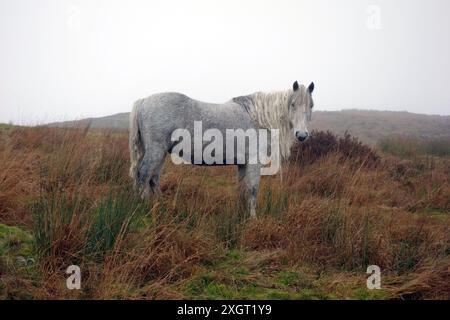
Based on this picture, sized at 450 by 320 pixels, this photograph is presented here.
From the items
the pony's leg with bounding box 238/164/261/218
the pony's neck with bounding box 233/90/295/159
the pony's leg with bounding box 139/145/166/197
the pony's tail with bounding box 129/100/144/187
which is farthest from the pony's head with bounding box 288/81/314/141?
the pony's tail with bounding box 129/100/144/187

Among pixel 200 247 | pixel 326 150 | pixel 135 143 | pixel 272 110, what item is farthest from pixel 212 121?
pixel 326 150

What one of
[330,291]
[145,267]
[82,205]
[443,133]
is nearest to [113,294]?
[145,267]

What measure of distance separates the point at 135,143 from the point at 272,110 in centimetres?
196

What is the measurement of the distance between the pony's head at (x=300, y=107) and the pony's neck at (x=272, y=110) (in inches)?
4.1

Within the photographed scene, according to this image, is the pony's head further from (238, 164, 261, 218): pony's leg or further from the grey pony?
(238, 164, 261, 218): pony's leg

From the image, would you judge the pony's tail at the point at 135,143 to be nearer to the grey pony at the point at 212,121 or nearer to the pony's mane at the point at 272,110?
the grey pony at the point at 212,121

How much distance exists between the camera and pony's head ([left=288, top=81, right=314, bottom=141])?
469 cm

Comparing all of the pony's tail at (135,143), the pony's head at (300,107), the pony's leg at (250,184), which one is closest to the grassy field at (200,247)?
the pony's leg at (250,184)

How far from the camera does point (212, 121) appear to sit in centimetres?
471

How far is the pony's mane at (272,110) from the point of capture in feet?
16.3

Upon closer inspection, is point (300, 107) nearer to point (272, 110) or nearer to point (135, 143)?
point (272, 110)

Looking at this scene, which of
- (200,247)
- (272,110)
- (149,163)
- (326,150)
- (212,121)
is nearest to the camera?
(200,247)

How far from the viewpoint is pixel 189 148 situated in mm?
4602
